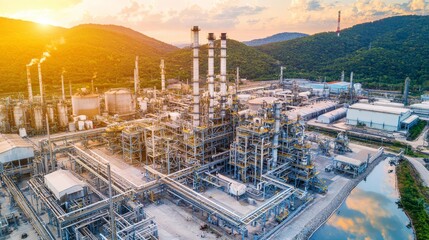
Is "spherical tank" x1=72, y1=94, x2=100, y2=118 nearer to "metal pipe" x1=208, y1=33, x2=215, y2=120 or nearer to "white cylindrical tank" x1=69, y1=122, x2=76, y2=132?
"white cylindrical tank" x1=69, y1=122, x2=76, y2=132

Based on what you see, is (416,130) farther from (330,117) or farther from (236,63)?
(236,63)

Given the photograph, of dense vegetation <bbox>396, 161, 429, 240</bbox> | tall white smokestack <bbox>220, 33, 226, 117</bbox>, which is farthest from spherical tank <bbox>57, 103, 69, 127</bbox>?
dense vegetation <bbox>396, 161, 429, 240</bbox>

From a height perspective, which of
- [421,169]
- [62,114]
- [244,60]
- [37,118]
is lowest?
[421,169]

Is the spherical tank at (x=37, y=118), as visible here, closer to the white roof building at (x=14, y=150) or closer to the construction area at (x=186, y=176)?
the construction area at (x=186, y=176)

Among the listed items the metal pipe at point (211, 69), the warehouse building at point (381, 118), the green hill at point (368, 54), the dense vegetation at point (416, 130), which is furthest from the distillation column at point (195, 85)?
the green hill at point (368, 54)

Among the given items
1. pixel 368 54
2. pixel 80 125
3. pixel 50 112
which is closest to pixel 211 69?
A: pixel 80 125

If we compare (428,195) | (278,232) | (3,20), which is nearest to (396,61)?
(428,195)
